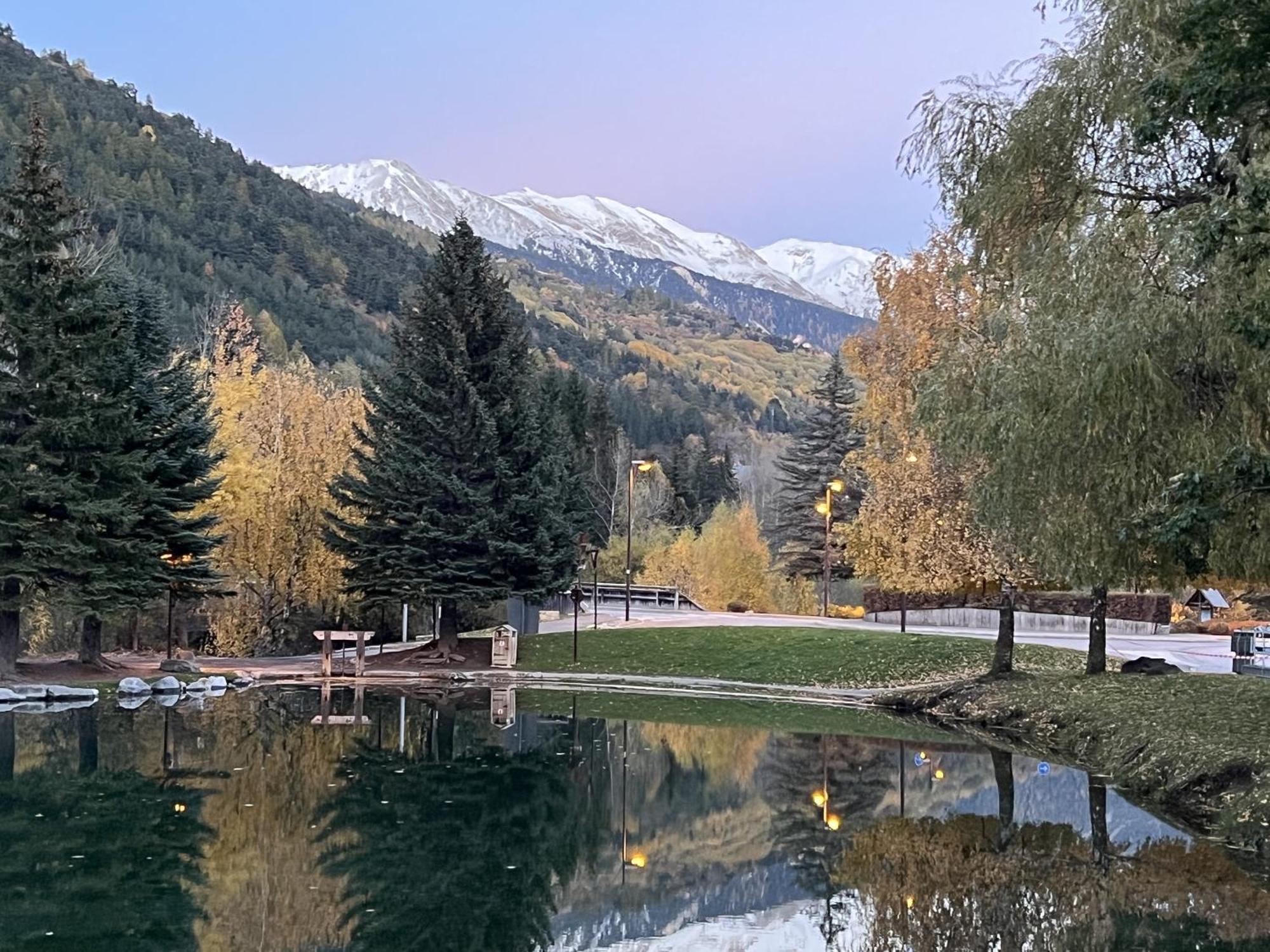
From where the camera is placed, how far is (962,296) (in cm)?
2473

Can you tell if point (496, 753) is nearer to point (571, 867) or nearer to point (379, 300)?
point (571, 867)

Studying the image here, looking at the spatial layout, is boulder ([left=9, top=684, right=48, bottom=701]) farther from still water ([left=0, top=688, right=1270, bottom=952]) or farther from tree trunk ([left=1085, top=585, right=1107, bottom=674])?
tree trunk ([left=1085, top=585, right=1107, bottom=674])

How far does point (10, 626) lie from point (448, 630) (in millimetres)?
11392

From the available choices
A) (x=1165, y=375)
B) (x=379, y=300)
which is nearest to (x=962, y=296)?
(x=1165, y=375)

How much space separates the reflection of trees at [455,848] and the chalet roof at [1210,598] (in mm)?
36233

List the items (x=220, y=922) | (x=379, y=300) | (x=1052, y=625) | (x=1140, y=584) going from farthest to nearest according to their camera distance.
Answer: (x=379, y=300) < (x=1052, y=625) < (x=1140, y=584) < (x=220, y=922)

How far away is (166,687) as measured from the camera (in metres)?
25.2

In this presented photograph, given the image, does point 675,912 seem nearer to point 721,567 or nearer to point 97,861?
point 97,861

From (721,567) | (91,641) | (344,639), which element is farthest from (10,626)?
(721,567)

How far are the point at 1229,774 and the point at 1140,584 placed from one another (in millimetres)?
2533

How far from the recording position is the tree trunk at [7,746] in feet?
48.9

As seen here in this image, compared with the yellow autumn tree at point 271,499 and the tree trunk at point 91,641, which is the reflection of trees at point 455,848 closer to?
the tree trunk at point 91,641

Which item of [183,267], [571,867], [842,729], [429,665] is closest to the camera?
[571,867]

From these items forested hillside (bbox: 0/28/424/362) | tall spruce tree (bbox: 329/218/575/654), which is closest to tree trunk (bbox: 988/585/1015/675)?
tall spruce tree (bbox: 329/218/575/654)
